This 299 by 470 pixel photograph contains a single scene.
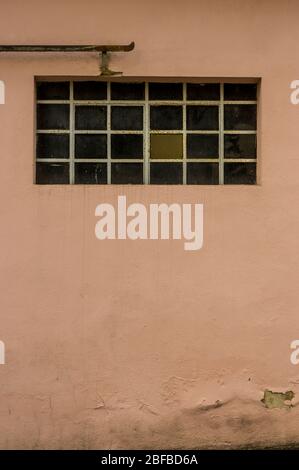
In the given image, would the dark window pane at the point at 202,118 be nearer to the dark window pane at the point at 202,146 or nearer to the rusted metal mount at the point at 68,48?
the dark window pane at the point at 202,146

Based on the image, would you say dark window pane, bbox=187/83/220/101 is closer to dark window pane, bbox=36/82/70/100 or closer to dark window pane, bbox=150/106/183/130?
dark window pane, bbox=150/106/183/130

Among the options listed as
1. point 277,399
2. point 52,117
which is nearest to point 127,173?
point 52,117

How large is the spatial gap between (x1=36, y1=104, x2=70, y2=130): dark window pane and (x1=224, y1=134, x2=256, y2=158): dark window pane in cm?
132

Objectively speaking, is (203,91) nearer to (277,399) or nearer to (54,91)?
(54,91)

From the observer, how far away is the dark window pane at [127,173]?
573cm

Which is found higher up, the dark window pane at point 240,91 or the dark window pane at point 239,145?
the dark window pane at point 240,91

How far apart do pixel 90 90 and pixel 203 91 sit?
36.6 inches

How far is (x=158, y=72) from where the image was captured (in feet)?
18.3

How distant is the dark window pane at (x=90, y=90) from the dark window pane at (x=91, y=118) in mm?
81

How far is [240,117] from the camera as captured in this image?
5770 millimetres

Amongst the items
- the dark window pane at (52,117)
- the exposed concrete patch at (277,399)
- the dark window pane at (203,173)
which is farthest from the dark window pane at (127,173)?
the exposed concrete patch at (277,399)
